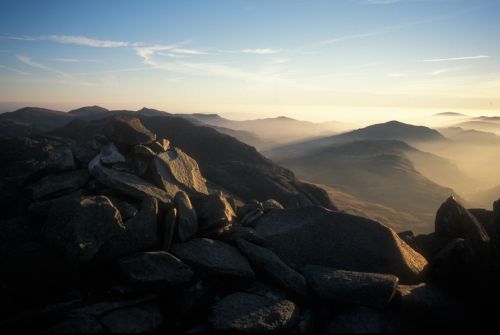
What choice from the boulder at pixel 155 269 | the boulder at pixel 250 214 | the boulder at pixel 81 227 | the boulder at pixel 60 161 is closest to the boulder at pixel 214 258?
the boulder at pixel 155 269

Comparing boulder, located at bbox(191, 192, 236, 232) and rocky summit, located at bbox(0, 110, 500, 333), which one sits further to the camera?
boulder, located at bbox(191, 192, 236, 232)

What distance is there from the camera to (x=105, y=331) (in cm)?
608

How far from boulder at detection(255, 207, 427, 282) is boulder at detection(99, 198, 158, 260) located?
2924 millimetres

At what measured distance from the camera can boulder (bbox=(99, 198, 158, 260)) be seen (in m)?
7.53

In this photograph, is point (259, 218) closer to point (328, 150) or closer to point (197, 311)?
point (197, 311)

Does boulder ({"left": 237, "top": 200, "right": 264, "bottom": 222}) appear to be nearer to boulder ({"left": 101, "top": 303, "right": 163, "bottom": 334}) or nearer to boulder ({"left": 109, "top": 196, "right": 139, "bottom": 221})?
boulder ({"left": 109, "top": 196, "right": 139, "bottom": 221})

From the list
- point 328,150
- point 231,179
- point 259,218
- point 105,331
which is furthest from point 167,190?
point 328,150

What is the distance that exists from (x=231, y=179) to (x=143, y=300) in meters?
34.5

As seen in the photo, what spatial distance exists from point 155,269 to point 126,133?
562cm

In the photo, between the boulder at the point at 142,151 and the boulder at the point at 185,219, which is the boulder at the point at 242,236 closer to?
the boulder at the point at 185,219

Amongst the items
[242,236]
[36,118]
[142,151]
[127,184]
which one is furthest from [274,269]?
[36,118]

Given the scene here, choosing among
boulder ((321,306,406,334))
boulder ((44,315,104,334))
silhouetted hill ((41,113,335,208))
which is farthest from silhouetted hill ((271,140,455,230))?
boulder ((44,315,104,334))

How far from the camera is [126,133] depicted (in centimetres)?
1135

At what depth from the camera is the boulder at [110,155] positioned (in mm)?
10266
